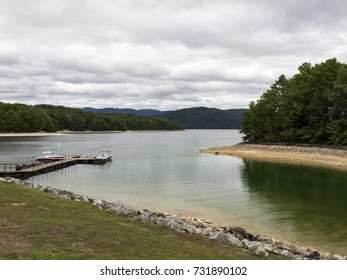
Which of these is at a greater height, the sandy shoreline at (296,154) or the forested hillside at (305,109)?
the forested hillside at (305,109)

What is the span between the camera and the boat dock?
47553 mm

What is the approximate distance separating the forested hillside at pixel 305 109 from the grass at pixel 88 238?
6735cm

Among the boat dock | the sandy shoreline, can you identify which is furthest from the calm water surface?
the sandy shoreline

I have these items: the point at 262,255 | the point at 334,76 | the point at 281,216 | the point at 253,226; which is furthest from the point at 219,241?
the point at 334,76

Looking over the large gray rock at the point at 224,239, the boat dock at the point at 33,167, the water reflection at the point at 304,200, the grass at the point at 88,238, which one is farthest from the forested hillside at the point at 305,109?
the grass at the point at 88,238

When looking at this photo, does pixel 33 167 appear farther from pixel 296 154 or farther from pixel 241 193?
pixel 296 154

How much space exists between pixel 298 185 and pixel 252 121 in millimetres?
63207

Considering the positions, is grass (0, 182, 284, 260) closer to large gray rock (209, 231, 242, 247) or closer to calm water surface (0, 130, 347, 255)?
large gray rock (209, 231, 242, 247)

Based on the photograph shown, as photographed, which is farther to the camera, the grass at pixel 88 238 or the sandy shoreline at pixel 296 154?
the sandy shoreline at pixel 296 154

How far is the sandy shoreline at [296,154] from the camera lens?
213 feet

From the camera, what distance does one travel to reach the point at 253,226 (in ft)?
80.4

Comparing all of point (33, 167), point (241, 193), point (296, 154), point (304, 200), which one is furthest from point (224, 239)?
point (296, 154)

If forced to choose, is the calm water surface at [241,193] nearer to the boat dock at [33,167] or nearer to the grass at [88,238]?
the boat dock at [33,167]

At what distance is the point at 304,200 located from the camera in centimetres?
3400
